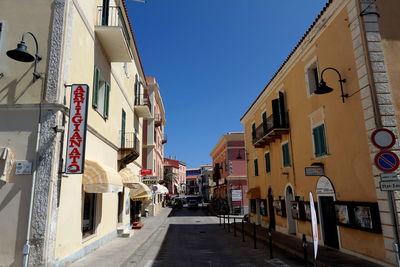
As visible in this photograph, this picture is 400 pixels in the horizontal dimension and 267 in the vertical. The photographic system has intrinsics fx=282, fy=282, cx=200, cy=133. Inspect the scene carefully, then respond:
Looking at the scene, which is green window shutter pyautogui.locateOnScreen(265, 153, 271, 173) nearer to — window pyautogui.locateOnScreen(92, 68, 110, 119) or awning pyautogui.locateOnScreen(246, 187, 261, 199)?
awning pyautogui.locateOnScreen(246, 187, 261, 199)

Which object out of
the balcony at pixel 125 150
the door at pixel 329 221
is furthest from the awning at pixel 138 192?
the door at pixel 329 221

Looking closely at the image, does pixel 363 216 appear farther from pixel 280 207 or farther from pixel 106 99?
pixel 106 99

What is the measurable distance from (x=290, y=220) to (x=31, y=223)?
12459 millimetres

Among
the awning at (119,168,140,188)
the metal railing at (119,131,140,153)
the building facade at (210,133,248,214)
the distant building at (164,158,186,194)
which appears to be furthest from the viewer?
the distant building at (164,158,186,194)

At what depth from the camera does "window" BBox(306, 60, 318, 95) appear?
41.2ft

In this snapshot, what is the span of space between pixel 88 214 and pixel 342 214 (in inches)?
351

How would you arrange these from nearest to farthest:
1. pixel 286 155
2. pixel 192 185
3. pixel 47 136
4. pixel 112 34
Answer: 1. pixel 47 136
2. pixel 112 34
3. pixel 286 155
4. pixel 192 185

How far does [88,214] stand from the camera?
392 inches

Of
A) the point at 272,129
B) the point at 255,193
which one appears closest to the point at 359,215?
the point at 272,129

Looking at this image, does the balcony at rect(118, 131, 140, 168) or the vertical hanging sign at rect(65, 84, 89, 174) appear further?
the balcony at rect(118, 131, 140, 168)

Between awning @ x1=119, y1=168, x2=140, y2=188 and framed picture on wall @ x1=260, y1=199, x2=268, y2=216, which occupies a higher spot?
awning @ x1=119, y1=168, x2=140, y2=188

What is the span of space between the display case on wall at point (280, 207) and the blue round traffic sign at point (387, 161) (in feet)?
33.8

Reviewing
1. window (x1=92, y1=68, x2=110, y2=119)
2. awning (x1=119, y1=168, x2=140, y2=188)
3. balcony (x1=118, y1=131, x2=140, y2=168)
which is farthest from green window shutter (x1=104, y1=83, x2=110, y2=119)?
awning (x1=119, y1=168, x2=140, y2=188)

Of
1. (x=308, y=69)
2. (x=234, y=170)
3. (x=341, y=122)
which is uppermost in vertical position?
(x=308, y=69)
